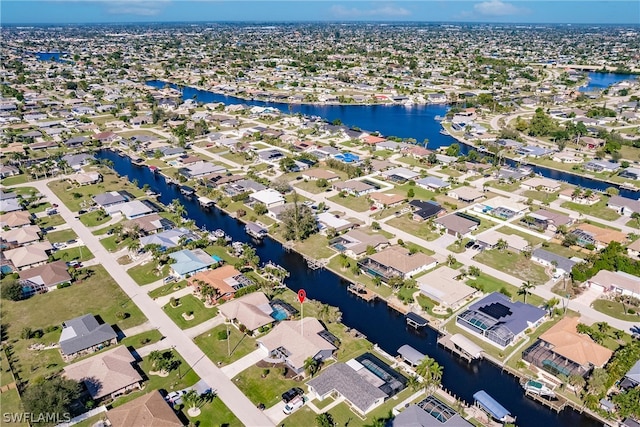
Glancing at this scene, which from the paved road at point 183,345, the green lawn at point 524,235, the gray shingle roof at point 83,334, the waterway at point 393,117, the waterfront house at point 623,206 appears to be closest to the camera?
the paved road at point 183,345

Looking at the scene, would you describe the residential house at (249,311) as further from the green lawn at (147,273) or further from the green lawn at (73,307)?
the green lawn at (147,273)

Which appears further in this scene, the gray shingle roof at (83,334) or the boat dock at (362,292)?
the boat dock at (362,292)

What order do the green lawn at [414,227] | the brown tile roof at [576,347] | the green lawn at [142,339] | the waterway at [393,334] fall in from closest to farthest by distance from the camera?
the waterway at [393,334]
the brown tile roof at [576,347]
the green lawn at [142,339]
the green lawn at [414,227]

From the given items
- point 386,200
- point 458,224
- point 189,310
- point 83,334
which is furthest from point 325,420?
point 386,200

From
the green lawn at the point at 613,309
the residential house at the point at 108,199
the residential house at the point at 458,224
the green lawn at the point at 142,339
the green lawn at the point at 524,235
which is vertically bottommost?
the green lawn at the point at 142,339

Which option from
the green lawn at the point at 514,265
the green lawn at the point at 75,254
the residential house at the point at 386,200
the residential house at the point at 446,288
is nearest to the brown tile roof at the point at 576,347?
the residential house at the point at 446,288

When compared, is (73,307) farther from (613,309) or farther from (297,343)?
(613,309)

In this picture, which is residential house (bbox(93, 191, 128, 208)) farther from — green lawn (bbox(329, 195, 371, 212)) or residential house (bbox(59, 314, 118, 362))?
green lawn (bbox(329, 195, 371, 212))
